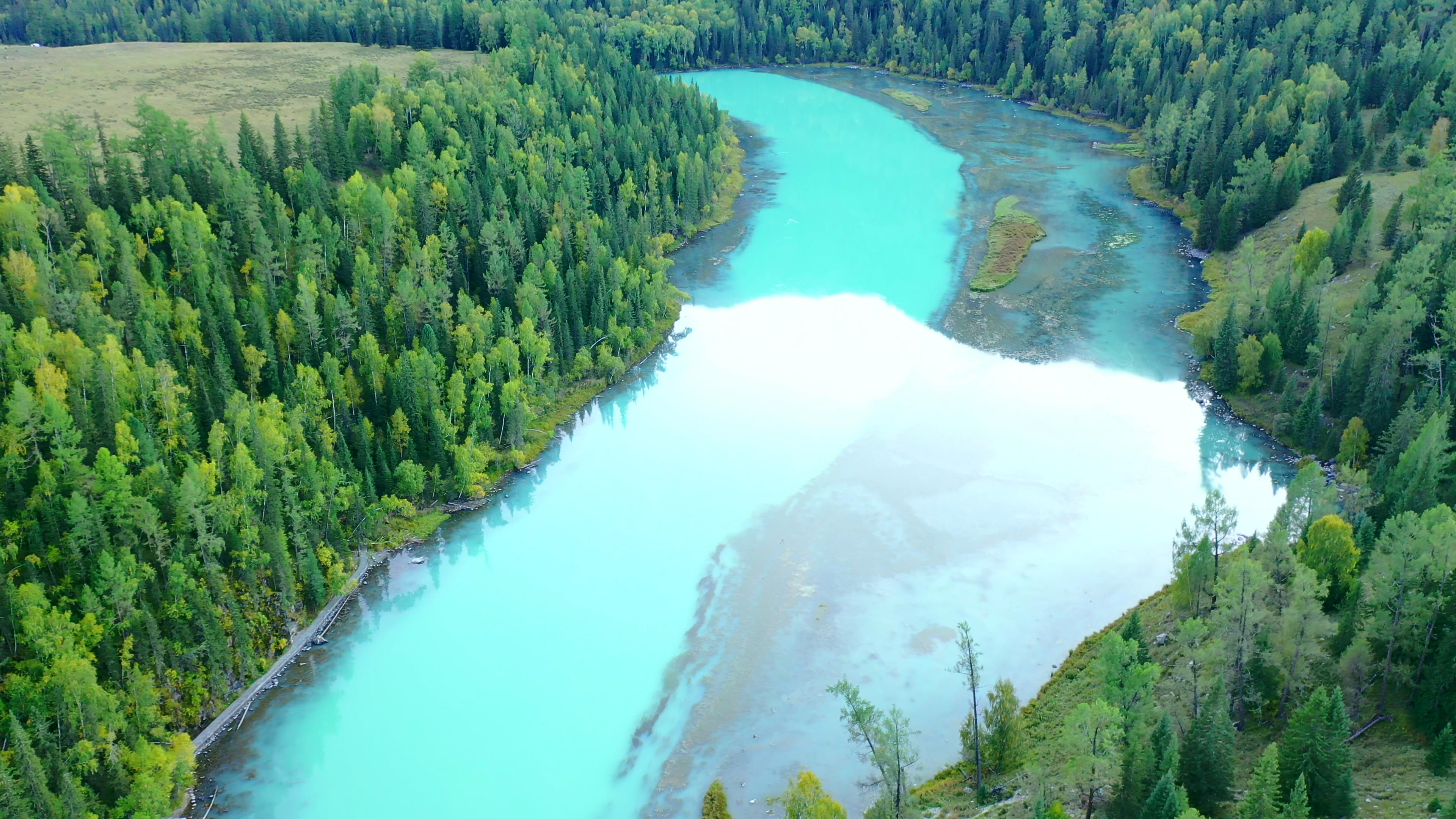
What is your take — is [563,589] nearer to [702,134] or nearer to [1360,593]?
[1360,593]

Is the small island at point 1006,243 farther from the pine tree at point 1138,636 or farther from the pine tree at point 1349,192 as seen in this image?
the pine tree at point 1138,636

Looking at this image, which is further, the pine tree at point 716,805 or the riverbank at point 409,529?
the riverbank at point 409,529

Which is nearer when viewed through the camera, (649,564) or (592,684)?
(592,684)

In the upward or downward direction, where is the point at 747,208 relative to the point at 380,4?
downward

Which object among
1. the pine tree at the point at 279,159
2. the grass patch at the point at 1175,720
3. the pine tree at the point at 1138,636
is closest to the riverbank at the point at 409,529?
the pine tree at the point at 279,159

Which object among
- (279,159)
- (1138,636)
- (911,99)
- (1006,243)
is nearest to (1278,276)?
(1006,243)

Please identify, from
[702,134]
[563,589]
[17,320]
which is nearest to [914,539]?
[563,589]

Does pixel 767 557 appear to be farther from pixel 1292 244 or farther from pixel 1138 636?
pixel 1292 244
